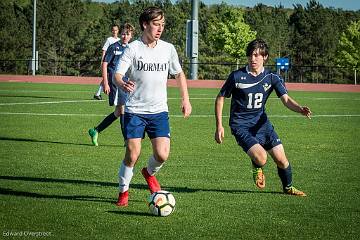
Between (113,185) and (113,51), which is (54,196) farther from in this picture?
(113,51)

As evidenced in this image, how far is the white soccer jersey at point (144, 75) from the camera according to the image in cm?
758

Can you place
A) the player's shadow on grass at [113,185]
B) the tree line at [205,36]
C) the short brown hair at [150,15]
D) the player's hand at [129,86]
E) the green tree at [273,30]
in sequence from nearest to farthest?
the player's hand at [129,86]
the short brown hair at [150,15]
the player's shadow on grass at [113,185]
the tree line at [205,36]
the green tree at [273,30]

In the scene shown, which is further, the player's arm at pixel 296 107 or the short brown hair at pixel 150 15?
the player's arm at pixel 296 107

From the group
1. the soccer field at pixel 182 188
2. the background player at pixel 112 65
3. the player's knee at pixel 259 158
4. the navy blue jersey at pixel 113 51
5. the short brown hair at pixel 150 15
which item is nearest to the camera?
the soccer field at pixel 182 188

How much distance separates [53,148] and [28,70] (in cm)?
5686

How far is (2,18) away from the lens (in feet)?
252

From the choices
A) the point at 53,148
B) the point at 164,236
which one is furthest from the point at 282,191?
the point at 53,148

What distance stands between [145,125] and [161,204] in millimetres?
985

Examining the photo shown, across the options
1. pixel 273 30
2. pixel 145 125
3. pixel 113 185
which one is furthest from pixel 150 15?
pixel 273 30

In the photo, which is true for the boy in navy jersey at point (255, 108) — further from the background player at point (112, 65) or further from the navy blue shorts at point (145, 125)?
the background player at point (112, 65)

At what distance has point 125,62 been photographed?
297 inches

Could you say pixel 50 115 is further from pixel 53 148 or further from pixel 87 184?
pixel 87 184

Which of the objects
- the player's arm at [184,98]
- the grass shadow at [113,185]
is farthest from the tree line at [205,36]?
the player's arm at [184,98]

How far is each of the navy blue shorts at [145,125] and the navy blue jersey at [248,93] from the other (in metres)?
1.30
